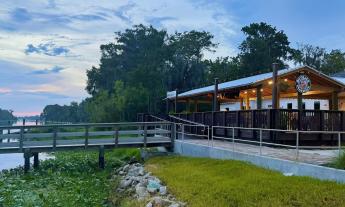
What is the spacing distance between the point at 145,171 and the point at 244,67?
41587 millimetres

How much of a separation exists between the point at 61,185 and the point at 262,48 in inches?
1774

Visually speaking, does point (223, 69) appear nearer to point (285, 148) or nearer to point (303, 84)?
point (303, 84)

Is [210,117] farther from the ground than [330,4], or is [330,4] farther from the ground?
[330,4]

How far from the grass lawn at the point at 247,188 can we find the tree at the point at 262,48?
43181mm

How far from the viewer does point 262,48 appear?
5491 cm

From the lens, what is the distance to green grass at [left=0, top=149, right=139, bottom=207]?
11539 mm


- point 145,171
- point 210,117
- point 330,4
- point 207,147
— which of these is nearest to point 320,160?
point 207,147

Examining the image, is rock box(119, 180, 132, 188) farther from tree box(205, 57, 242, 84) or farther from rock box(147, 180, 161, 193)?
tree box(205, 57, 242, 84)

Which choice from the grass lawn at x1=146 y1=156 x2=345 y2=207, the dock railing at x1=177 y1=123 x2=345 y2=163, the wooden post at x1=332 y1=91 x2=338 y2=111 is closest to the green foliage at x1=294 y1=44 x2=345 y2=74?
the wooden post at x1=332 y1=91 x2=338 y2=111

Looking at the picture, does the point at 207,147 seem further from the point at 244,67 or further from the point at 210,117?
the point at 244,67

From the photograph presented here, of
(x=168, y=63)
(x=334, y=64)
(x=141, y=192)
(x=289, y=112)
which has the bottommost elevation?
(x=141, y=192)

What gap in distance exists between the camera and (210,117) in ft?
68.8

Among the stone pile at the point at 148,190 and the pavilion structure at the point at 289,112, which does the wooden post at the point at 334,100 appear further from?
the stone pile at the point at 148,190

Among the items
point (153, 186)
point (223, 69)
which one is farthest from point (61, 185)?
point (223, 69)
